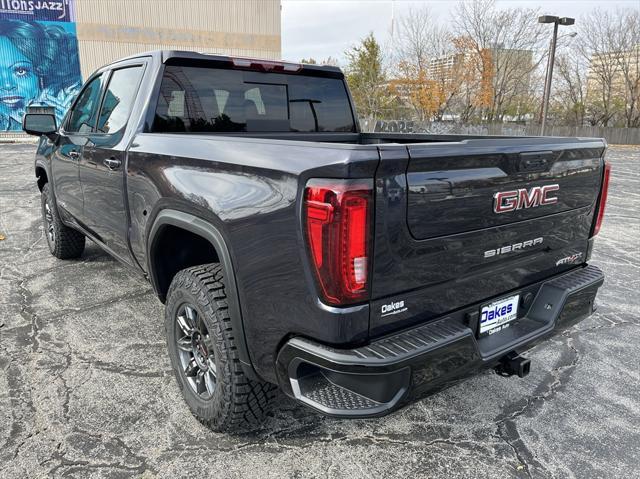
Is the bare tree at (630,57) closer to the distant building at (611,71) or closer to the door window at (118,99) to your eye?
the distant building at (611,71)

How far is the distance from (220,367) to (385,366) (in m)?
0.91

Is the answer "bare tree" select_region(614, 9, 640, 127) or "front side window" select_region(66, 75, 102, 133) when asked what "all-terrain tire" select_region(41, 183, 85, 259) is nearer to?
"front side window" select_region(66, 75, 102, 133)

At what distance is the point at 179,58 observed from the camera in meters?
3.11

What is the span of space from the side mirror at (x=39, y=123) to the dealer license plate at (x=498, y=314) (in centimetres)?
397

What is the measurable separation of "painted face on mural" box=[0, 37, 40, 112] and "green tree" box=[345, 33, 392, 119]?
20638 millimetres

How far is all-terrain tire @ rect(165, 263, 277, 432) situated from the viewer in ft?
7.36

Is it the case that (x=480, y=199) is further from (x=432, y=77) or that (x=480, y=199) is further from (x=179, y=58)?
(x=432, y=77)

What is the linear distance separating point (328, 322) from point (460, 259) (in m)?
0.65

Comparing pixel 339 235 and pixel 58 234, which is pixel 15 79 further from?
pixel 339 235

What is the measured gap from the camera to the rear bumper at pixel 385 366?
68.7 inches

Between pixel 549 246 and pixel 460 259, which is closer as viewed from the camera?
pixel 460 259

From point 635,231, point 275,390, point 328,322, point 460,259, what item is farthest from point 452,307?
point 635,231

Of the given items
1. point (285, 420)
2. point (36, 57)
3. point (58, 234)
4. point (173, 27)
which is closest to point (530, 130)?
point (173, 27)

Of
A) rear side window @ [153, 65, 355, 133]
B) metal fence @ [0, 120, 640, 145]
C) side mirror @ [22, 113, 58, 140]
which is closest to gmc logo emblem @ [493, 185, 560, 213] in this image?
rear side window @ [153, 65, 355, 133]
